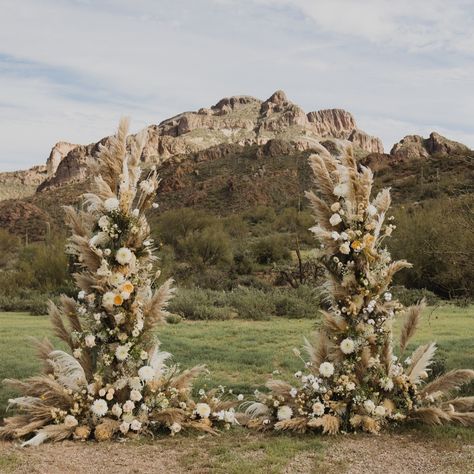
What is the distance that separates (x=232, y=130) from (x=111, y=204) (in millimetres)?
140827

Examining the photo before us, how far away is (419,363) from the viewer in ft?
23.2

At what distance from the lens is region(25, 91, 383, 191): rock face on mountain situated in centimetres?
12194

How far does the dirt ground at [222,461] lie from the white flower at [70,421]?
19cm

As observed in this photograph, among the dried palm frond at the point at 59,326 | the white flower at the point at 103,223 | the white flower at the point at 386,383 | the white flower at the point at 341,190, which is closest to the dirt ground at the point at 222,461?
the white flower at the point at 386,383

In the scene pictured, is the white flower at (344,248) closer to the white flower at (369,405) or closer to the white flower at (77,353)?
the white flower at (369,405)

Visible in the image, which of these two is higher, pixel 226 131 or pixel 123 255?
pixel 226 131

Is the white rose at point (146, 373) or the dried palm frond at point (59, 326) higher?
the dried palm frond at point (59, 326)

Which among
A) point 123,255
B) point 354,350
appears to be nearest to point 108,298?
point 123,255

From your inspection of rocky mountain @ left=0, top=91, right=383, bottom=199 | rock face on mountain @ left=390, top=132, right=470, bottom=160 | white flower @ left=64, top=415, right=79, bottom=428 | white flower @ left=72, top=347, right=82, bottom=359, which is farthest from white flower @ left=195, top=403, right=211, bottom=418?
rocky mountain @ left=0, top=91, right=383, bottom=199

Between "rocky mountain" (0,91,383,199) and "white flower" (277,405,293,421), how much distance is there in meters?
111

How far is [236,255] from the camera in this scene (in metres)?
32.8

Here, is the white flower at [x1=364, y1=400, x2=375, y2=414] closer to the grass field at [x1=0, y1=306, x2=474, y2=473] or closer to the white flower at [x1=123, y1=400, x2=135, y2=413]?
the grass field at [x1=0, y1=306, x2=474, y2=473]

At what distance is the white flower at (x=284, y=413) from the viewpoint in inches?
267

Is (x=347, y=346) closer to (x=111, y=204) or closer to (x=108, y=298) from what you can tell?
(x=108, y=298)
